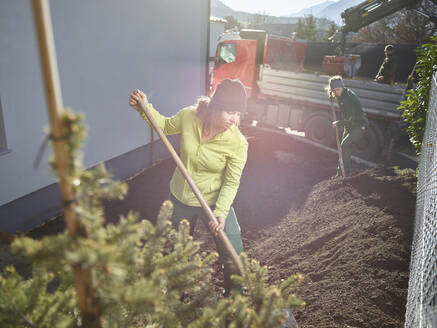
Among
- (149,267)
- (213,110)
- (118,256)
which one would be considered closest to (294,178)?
(213,110)

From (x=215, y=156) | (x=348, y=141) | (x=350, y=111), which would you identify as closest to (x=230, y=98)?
(x=215, y=156)

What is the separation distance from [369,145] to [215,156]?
683 centimetres

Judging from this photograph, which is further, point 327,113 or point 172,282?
point 327,113

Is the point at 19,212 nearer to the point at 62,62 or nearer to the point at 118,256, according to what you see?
the point at 62,62

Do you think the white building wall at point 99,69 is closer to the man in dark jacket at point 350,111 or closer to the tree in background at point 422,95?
Answer: the man in dark jacket at point 350,111

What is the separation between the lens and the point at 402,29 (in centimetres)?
1912

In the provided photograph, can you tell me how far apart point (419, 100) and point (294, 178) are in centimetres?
262

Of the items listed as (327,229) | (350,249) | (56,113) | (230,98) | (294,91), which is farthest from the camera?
(294,91)

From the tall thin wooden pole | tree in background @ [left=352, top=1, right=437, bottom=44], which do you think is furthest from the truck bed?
tree in background @ [left=352, top=1, right=437, bottom=44]

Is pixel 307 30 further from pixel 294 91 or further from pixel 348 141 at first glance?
pixel 348 141

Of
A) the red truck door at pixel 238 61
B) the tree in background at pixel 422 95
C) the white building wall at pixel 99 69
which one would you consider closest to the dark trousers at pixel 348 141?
the tree in background at pixel 422 95

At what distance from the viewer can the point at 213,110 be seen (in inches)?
95.2

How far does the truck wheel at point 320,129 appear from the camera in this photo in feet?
28.6

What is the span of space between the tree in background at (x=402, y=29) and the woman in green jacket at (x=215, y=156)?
733 inches
